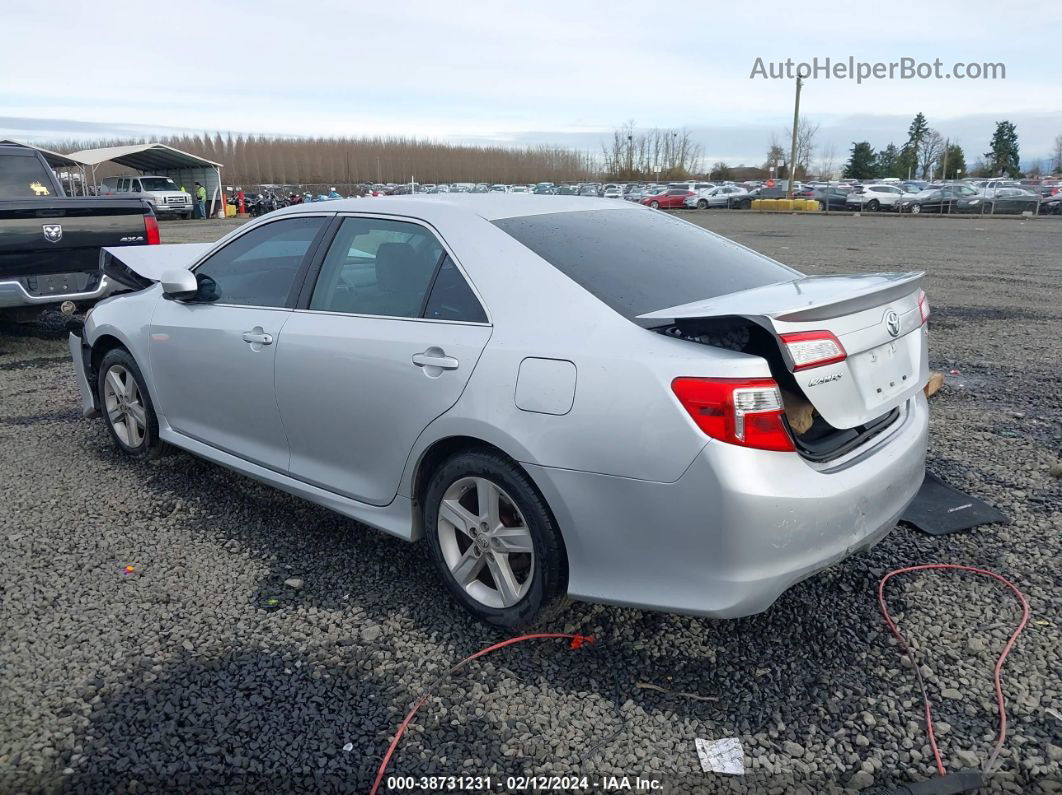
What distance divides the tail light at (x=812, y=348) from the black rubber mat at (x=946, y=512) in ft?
5.06

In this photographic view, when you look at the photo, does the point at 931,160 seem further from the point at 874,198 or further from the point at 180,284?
Result: the point at 180,284

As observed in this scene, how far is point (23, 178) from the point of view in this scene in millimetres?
9406

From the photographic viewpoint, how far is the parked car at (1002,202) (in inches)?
1411

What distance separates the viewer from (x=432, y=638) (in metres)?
3.11

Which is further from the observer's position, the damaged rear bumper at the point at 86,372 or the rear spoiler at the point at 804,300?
the damaged rear bumper at the point at 86,372

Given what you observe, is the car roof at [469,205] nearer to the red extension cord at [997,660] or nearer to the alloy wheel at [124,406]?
the alloy wheel at [124,406]

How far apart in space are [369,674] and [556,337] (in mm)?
1346

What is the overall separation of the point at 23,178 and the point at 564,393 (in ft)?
30.4

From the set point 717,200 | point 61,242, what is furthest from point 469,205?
point 717,200

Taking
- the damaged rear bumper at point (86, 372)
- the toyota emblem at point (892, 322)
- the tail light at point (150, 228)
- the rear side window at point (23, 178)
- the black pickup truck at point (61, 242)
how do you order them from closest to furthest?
1. the toyota emblem at point (892, 322)
2. the damaged rear bumper at point (86, 372)
3. the black pickup truck at point (61, 242)
4. the tail light at point (150, 228)
5. the rear side window at point (23, 178)

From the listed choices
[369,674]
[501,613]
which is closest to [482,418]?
[501,613]

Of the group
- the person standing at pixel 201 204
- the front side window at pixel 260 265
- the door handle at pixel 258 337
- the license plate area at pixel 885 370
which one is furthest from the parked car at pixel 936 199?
the door handle at pixel 258 337

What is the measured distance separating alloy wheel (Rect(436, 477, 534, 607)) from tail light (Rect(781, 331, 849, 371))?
3.47 feet

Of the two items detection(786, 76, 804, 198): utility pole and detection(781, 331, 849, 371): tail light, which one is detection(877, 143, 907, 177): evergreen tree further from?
detection(781, 331, 849, 371): tail light
